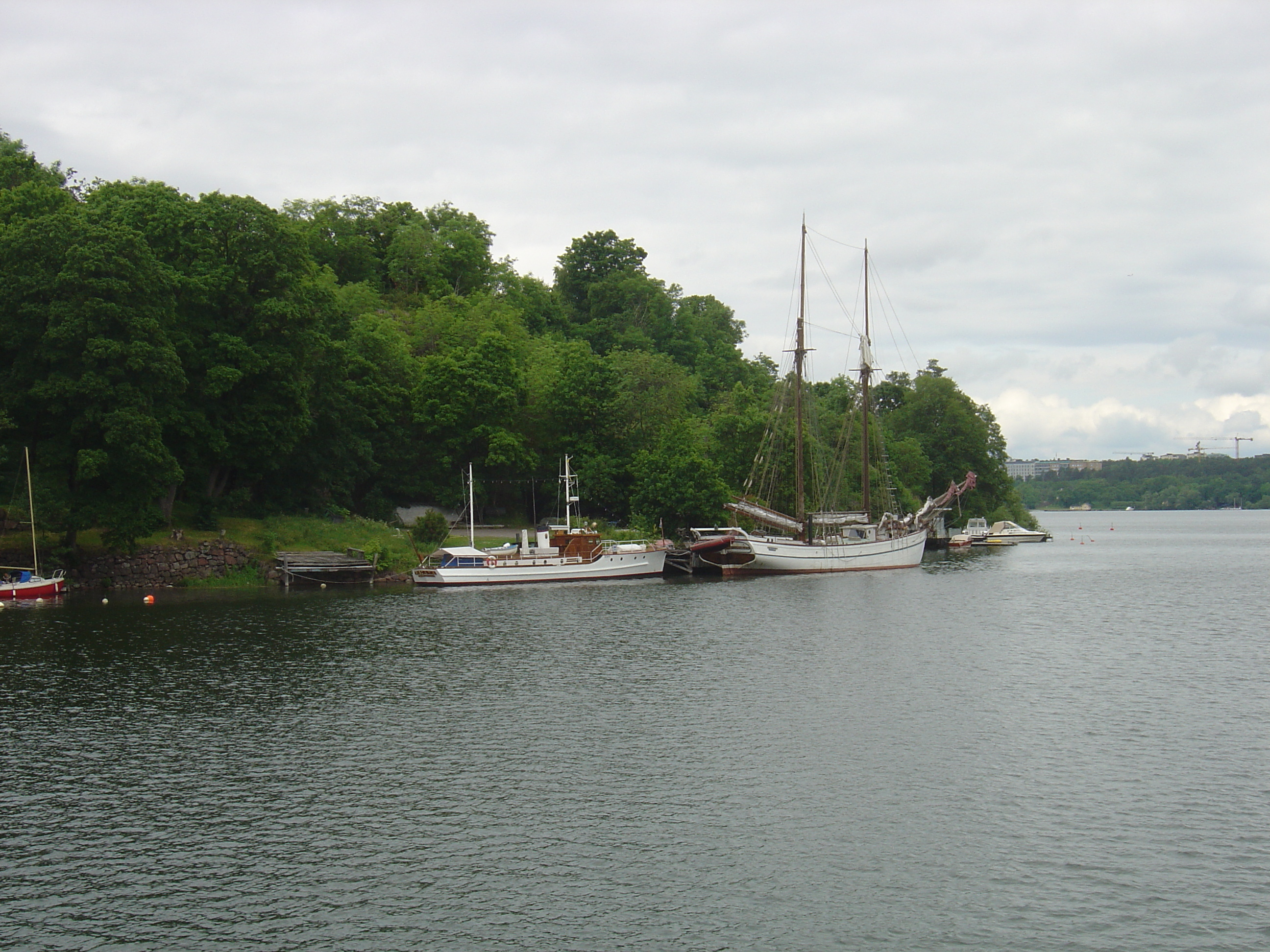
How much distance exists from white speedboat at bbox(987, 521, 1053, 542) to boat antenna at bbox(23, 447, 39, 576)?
318ft

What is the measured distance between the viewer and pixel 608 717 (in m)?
27.5

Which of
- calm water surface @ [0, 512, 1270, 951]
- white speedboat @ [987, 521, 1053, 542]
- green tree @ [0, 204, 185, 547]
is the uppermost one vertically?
green tree @ [0, 204, 185, 547]

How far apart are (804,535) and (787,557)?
5031 millimetres

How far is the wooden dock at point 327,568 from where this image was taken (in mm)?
63562

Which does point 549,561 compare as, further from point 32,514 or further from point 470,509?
point 32,514

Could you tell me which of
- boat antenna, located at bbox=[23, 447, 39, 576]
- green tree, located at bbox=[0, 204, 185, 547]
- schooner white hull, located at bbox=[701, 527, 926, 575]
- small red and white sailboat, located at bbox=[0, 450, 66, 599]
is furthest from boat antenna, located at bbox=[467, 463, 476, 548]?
boat antenna, located at bbox=[23, 447, 39, 576]

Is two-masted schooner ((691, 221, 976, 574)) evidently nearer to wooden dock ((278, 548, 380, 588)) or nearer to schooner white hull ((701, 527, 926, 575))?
schooner white hull ((701, 527, 926, 575))

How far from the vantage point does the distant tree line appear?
184 feet

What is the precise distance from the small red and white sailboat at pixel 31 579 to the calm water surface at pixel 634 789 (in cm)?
1172

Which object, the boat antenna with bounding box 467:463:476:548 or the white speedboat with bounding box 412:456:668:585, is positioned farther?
the boat antenna with bounding box 467:463:476:548

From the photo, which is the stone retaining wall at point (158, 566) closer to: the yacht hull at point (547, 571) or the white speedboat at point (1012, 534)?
the yacht hull at point (547, 571)

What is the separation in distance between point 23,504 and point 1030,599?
182 ft

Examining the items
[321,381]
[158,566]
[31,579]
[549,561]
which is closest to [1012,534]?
[549,561]

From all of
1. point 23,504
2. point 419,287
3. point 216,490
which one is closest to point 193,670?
point 23,504
